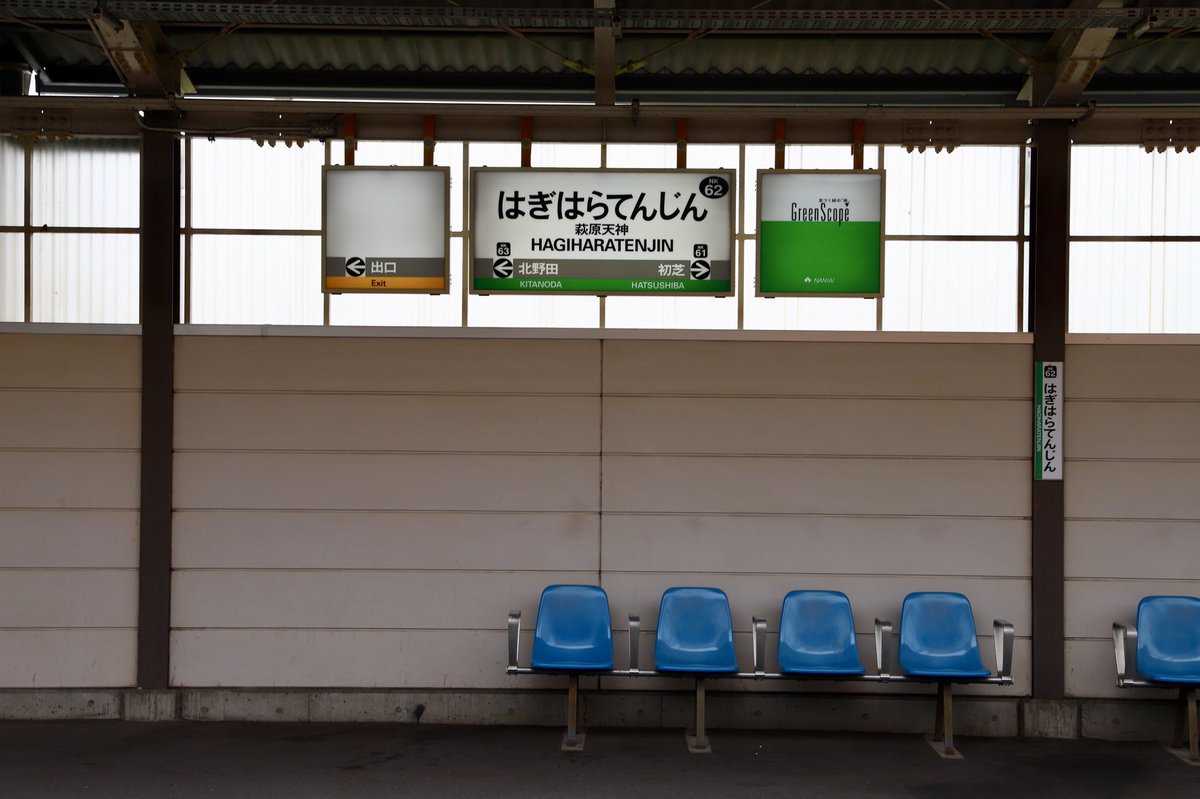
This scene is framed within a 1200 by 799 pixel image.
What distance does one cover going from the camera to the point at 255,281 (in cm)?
611

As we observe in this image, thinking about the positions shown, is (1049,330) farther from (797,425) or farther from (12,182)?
(12,182)

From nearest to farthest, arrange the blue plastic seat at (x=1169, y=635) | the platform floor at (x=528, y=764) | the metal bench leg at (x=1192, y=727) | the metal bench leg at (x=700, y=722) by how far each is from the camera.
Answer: the platform floor at (x=528, y=764) → the metal bench leg at (x=1192, y=727) → the metal bench leg at (x=700, y=722) → the blue plastic seat at (x=1169, y=635)

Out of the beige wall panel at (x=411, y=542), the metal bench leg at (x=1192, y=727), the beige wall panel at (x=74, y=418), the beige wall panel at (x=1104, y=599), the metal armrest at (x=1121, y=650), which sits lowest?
the metal bench leg at (x=1192, y=727)

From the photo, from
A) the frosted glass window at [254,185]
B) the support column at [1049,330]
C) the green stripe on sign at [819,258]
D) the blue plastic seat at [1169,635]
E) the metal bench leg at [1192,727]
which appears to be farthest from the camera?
the frosted glass window at [254,185]

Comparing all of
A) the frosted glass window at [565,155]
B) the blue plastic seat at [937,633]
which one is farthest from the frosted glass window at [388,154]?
the blue plastic seat at [937,633]

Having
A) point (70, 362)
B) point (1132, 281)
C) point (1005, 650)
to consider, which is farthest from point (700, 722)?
point (70, 362)

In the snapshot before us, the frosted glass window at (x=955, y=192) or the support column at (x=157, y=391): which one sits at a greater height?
the frosted glass window at (x=955, y=192)

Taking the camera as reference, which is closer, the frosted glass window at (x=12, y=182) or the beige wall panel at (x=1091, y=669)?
the beige wall panel at (x=1091, y=669)

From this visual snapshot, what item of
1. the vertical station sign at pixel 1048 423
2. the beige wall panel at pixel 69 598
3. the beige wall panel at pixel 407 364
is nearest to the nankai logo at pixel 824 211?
the beige wall panel at pixel 407 364

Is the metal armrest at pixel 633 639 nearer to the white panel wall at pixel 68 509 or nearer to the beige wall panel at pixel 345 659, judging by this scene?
the beige wall panel at pixel 345 659

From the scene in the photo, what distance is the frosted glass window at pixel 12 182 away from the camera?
6.08 metres

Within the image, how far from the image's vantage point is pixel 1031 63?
5793mm

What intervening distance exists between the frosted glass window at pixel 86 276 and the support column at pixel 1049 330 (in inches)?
201

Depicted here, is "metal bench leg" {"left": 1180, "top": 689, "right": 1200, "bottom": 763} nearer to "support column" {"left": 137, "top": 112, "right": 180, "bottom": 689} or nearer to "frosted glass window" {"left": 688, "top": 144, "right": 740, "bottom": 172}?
"frosted glass window" {"left": 688, "top": 144, "right": 740, "bottom": 172}
